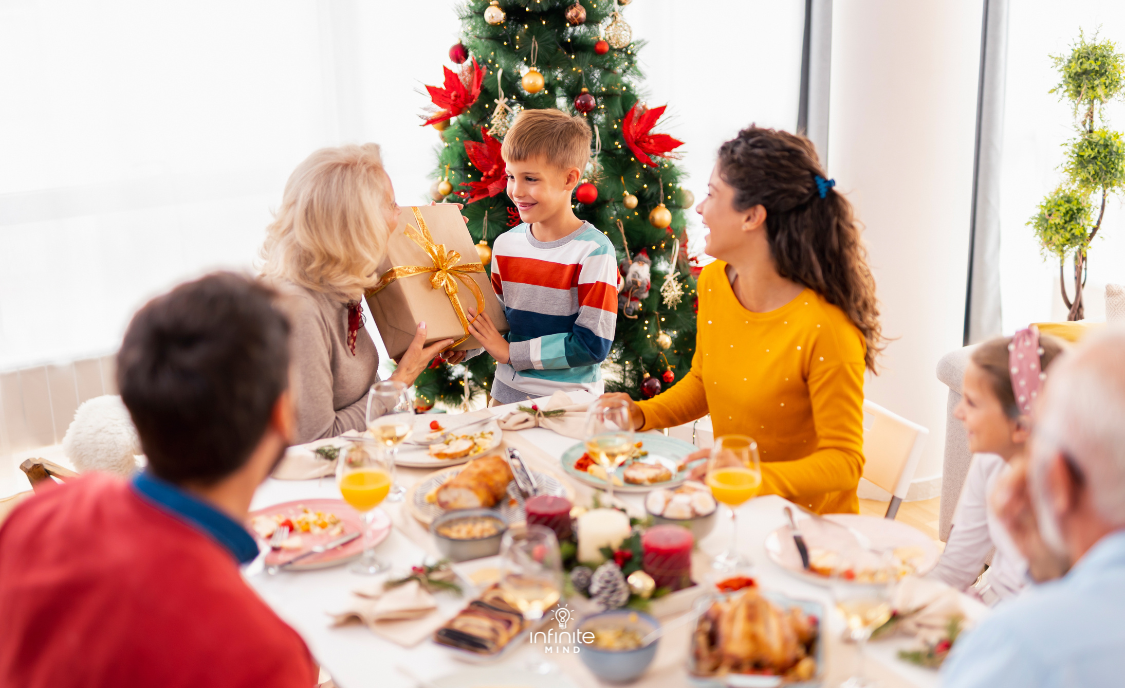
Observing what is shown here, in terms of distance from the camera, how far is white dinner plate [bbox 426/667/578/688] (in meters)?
1.01

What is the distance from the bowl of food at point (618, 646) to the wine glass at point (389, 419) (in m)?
0.62

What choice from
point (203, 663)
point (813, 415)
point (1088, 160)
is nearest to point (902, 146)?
point (1088, 160)

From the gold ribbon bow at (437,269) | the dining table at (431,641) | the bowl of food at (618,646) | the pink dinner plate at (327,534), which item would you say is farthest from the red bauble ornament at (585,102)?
the bowl of food at (618,646)

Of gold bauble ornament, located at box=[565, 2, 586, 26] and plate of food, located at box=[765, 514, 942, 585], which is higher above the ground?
gold bauble ornament, located at box=[565, 2, 586, 26]

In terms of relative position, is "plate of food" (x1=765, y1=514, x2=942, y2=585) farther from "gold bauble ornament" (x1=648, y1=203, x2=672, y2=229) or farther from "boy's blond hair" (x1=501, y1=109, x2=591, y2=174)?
"gold bauble ornament" (x1=648, y1=203, x2=672, y2=229)

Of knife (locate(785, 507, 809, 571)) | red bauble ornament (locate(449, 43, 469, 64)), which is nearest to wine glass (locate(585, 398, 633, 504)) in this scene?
knife (locate(785, 507, 809, 571))

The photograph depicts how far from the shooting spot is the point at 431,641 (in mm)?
1113

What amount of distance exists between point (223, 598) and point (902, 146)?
10.4 ft

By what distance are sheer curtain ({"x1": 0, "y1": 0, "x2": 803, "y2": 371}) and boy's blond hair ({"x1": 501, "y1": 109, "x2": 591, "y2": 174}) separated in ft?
2.43

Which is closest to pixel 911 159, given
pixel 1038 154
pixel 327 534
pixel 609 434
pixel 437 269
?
pixel 1038 154

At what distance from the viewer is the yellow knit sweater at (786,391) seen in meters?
1.73

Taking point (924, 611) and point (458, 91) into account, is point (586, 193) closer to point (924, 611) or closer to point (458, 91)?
point (458, 91)

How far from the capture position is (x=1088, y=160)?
4.08 metres

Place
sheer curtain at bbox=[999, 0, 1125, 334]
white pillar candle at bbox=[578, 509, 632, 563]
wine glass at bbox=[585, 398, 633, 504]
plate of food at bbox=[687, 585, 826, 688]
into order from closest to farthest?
1. plate of food at bbox=[687, 585, 826, 688]
2. white pillar candle at bbox=[578, 509, 632, 563]
3. wine glass at bbox=[585, 398, 633, 504]
4. sheer curtain at bbox=[999, 0, 1125, 334]
